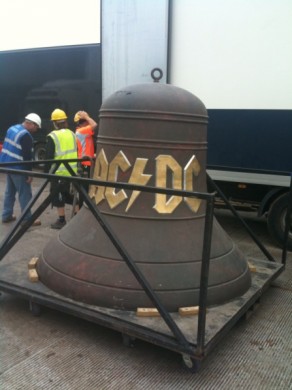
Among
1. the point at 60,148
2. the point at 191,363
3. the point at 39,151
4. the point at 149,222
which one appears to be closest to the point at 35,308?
the point at 149,222

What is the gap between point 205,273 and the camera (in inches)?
100

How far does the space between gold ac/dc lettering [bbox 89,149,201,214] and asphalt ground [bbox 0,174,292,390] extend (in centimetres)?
104

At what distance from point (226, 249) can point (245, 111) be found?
2424mm

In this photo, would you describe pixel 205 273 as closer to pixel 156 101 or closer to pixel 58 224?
pixel 156 101

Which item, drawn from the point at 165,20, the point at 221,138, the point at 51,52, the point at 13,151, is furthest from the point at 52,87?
the point at 221,138

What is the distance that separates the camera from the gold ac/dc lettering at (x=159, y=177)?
3.42 m

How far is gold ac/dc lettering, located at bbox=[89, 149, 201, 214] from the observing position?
11.2 ft

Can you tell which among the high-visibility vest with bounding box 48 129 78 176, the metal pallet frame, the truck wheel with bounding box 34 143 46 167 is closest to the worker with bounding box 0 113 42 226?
the high-visibility vest with bounding box 48 129 78 176

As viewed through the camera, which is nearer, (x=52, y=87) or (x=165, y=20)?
(x=165, y=20)

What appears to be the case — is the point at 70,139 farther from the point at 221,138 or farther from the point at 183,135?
the point at 183,135

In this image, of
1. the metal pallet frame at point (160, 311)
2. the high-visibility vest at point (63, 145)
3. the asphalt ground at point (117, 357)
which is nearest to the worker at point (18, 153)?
the high-visibility vest at point (63, 145)

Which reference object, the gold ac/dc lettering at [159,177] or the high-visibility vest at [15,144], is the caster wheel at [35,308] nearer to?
the gold ac/dc lettering at [159,177]

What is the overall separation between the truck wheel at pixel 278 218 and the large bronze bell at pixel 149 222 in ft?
6.99

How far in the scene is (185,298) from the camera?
3154mm
